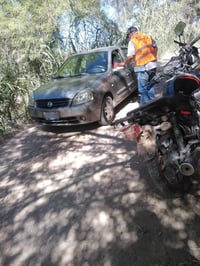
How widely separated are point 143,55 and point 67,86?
1.74m

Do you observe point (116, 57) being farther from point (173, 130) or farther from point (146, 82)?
point (173, 130)

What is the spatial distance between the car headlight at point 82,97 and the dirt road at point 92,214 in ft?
3.25

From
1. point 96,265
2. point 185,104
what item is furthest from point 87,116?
point 96,265

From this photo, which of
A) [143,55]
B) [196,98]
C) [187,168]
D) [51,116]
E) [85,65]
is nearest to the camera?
[187,168]

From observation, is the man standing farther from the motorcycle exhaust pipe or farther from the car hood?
the motorcycle exhaust pipe

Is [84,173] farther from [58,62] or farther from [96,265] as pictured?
[58,62]

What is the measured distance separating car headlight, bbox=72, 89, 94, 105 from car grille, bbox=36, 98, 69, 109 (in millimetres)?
194

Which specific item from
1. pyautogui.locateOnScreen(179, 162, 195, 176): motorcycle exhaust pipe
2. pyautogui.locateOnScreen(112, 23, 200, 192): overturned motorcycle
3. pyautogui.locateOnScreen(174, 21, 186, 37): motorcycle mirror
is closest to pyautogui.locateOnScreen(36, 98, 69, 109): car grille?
pyautogui.locateOnScreen(112, 23, 200, 192): overturned motorcycle

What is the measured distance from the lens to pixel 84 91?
548 centimetres

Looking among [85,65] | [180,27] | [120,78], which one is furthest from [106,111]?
[180,27]

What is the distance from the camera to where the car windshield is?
6387 millimetres

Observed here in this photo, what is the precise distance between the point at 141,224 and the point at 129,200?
461 mm

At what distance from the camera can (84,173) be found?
14.0 ft

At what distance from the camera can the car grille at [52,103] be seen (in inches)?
217
